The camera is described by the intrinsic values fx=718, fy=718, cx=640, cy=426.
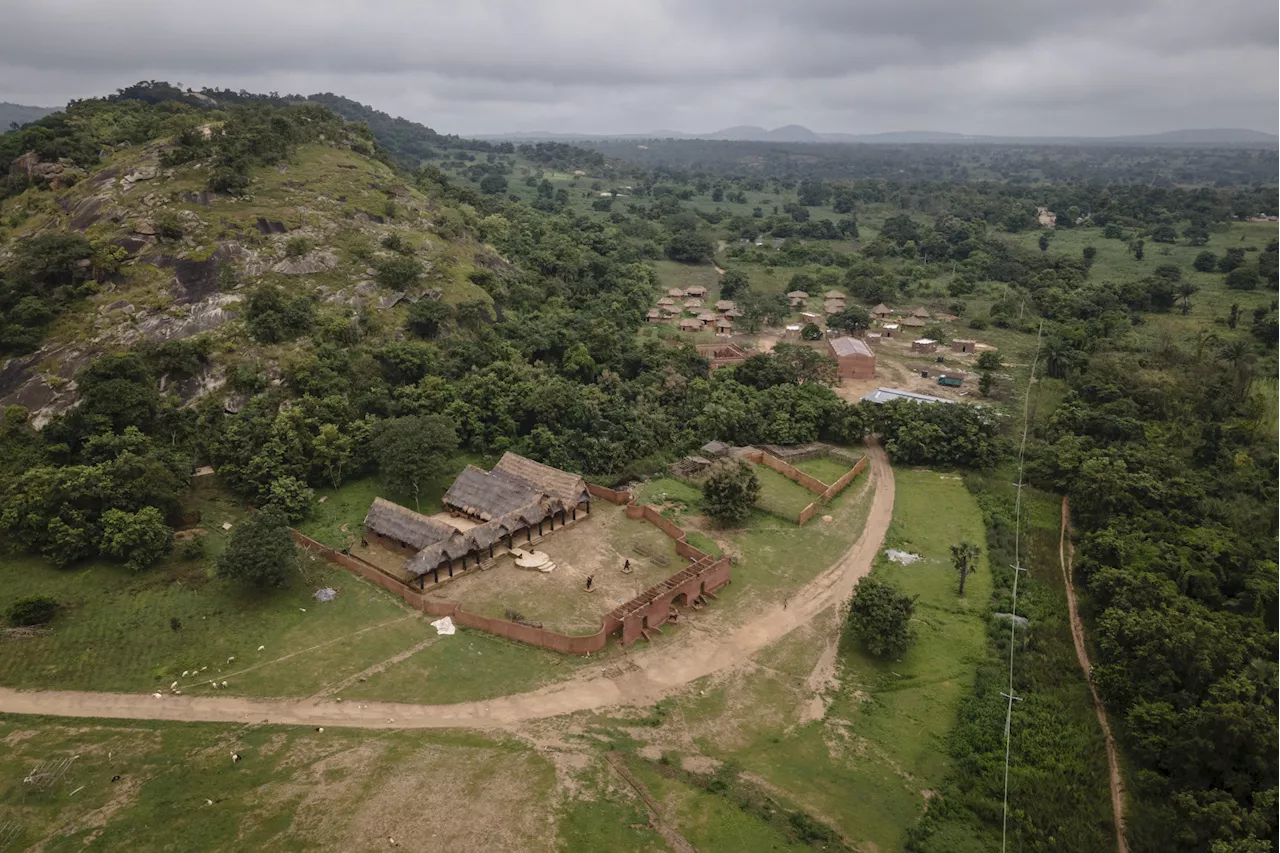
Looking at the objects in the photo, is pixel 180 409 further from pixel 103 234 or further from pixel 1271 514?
pixel 1271 514

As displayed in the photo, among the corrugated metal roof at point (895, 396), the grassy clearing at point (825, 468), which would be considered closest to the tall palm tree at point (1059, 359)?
the corrugated metal roof at point (895, 396)

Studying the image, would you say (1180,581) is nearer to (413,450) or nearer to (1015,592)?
(1015,592)

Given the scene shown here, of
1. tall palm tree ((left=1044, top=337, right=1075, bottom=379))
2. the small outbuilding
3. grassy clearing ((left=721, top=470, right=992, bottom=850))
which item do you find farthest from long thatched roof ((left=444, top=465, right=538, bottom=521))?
tall palm tree ((left=1044, top=337, right=1075, bottom=379))

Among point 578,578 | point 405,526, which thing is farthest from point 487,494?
point 578,578

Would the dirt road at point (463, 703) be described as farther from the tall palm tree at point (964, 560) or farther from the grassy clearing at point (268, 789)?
the tall palm tree at point (964, 560)

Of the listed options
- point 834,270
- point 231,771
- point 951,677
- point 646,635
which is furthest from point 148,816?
point 834,270

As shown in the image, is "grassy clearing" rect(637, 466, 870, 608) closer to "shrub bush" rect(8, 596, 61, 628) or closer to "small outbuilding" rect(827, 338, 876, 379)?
"small outbuilding" rect(827, 338, 876, 379)
